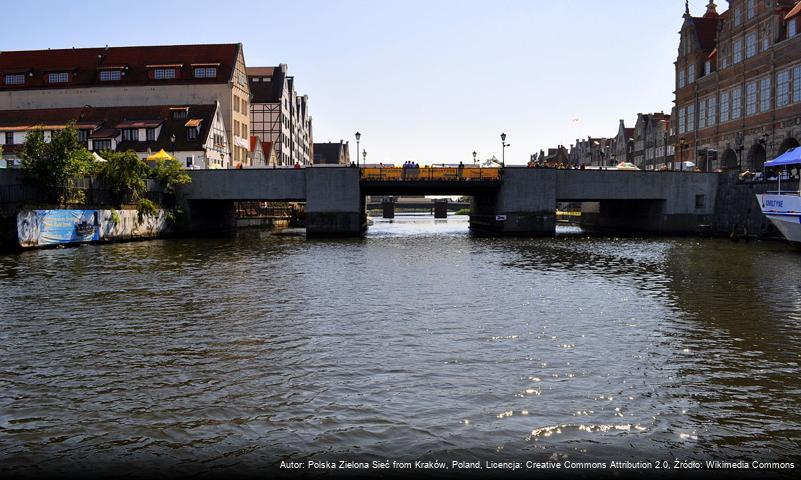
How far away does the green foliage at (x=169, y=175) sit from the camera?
2440 inches

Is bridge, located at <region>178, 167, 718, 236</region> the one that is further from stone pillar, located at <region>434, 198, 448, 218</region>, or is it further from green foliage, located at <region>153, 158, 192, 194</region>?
stone pillar, located at <region>434, 198, 448, 218</region>

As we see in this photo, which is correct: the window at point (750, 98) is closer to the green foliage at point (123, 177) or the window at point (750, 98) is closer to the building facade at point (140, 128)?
the building facade at point (140, 128)

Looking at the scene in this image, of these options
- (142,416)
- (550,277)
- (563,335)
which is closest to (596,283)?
(550,277)

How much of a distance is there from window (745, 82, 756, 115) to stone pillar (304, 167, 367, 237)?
1805 inches

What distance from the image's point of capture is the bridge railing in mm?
63938

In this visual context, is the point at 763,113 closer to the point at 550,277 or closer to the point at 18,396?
the point at 550,277

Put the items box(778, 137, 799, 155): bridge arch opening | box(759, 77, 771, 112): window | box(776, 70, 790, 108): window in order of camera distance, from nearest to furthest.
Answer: box(778, 137, 799, 155): bridge arch opening < box(776, 70, 790, 108): window < box(759, 77, 771, 112): window

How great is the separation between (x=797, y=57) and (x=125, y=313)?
69.8 meters

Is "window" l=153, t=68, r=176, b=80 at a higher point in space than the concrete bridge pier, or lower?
higher

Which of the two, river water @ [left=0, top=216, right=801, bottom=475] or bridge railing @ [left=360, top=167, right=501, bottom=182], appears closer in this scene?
river water @ [left=0, top=216, right=801, bottom=475]

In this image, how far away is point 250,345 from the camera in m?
14.8

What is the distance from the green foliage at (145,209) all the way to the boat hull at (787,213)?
49.9 meters

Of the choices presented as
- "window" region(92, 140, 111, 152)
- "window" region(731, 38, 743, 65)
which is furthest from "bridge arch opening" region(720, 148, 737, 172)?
"window" region(92, 140, 111, 152)

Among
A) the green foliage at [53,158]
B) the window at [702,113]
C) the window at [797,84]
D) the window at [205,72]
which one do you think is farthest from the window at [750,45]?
the green foliage at [53,158]
